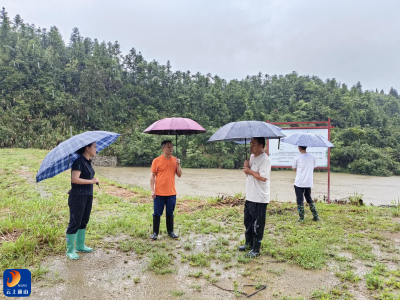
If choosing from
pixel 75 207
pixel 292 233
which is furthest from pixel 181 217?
pixel 75 207

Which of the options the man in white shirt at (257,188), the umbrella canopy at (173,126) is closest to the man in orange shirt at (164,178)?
the umbrella canopy at (173,126)

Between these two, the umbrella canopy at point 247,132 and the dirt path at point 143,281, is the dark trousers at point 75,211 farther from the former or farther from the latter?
the umbrella canopy at point 247,132

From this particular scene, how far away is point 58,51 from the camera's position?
3812 cm

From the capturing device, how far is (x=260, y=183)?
293 cm

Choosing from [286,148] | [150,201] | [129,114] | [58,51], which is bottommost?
[150,201]

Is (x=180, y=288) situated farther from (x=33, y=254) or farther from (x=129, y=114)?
(x=129, y=114)

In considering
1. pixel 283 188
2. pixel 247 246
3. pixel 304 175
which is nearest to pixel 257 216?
pixel 247 246

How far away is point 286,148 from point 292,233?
3.07 meters

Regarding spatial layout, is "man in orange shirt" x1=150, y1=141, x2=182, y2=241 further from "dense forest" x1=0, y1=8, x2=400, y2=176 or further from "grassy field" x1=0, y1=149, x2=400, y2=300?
"dense forest" x1=0, y1=8, x2=400, y2=176

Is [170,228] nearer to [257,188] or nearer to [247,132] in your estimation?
[257,188]

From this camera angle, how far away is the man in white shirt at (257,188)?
2891 millimetres

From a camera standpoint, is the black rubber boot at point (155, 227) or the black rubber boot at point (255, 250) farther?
the black rubber boot at point (155, 227)

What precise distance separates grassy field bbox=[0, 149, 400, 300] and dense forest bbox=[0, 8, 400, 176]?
67.1ft

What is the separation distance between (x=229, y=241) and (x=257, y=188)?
1.09 m
